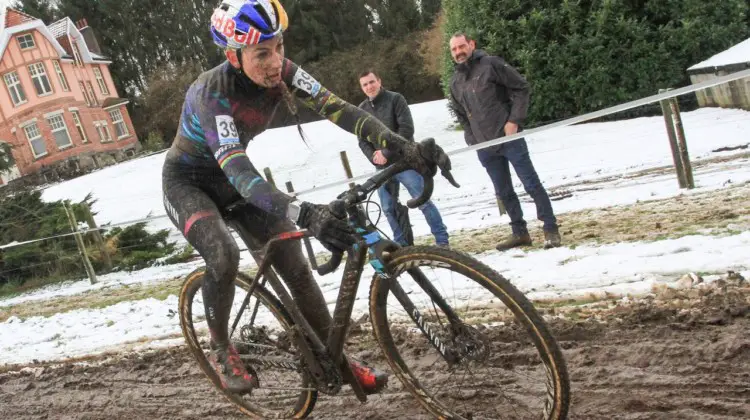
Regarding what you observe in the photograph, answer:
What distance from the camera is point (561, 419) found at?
2.75m

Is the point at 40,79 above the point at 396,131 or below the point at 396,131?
above

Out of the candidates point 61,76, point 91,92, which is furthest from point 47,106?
point 91,92

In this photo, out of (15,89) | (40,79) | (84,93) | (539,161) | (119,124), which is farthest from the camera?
(119,124)

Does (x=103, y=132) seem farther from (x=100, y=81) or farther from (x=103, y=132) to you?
(x=100, y=81)

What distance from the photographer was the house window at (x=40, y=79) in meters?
36.4

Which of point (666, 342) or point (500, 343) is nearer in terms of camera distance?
point (666, 342)

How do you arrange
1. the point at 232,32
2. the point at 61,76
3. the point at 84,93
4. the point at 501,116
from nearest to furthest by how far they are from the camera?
1. the point at 232,32
2. the point at 501,116
3. the point at 61,76
4. the point at 84,93

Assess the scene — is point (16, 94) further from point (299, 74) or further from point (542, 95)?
point (299, 74)

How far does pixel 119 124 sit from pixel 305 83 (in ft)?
140

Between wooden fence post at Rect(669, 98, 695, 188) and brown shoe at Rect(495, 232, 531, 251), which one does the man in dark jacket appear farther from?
wooden fence post at Rect(669, 98, 695, 188)

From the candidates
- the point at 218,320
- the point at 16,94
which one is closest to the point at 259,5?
the point at 218,320

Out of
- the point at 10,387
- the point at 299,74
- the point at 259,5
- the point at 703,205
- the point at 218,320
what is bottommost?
the point at 703,205

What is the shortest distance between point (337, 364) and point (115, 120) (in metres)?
42.8

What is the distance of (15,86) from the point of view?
36.0m
